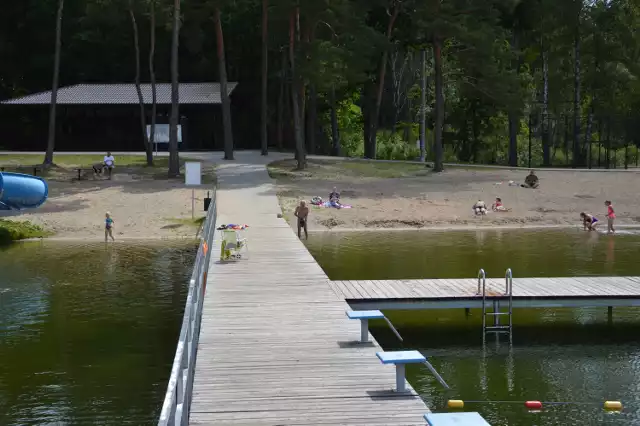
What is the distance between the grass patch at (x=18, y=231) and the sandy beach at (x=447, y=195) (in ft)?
31.3

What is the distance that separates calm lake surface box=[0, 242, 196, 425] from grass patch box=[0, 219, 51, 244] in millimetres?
3523

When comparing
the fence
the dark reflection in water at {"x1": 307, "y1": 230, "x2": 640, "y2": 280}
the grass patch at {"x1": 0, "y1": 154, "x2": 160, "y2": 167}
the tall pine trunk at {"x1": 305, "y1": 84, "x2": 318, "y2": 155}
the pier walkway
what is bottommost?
the dark reflection in water at {"x1": 307, "y1": 230, "x2": 640, "y2": 280}

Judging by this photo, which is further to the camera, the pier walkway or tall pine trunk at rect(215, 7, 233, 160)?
tall pine trunk at rect(215, 7, 233, 160)

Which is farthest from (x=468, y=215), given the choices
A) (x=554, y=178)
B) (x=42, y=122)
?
(x=42, y=122)

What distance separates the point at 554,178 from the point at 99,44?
3527cm

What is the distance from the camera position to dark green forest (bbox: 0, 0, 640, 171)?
50.8 meters

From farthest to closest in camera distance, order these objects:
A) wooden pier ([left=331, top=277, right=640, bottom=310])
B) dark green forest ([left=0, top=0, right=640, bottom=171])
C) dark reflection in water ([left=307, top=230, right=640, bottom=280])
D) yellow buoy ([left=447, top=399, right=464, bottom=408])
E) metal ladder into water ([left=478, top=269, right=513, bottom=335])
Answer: dark green forest ([left=0, top=0, right=640, bottom=171])
dark reflection in water ([left=307, top=230, right=640, bottom=280])
wooden pier ([left=331, top=277, right=640, bottom=310])
metal ladder into water ([left=478, top=269, right=513, bottom=335])
yellow buoy ([left=447, top=399, right=464, bottom=408])

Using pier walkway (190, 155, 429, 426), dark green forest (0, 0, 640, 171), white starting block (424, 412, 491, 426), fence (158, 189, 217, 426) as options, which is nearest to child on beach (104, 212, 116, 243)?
pier walkway (190, 155, 429, 426)

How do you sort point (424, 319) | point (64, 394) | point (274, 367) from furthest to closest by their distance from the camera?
point (424, 319)
point (64, 394)
point (274, 367)

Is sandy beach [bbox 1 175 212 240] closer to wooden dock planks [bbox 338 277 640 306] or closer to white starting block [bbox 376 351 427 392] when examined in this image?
wooden dock planks [bbox 338 277 640 306]

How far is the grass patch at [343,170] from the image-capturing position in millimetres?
48000

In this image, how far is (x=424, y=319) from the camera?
2009 centimetres

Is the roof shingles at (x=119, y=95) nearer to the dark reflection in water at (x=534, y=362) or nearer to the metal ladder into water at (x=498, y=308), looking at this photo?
the dark reflection in water at (x=534, y=362)

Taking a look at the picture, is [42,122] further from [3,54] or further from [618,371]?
[618,371]
